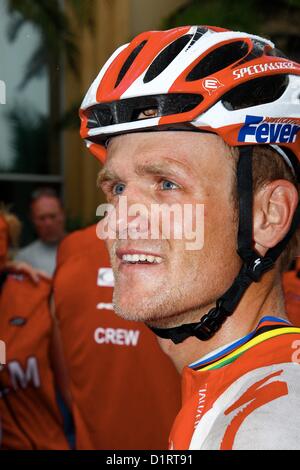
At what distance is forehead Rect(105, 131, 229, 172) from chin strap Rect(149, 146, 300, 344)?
83mm

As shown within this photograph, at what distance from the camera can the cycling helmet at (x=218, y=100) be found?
199cm

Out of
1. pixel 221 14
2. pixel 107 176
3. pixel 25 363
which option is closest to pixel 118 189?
pixel 107 176

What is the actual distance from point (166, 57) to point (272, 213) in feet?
1.91

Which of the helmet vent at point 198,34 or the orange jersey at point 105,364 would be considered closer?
the helmet vent at point 198,34

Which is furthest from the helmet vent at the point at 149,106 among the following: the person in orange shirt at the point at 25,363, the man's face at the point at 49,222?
the man's face at the point at 49,222

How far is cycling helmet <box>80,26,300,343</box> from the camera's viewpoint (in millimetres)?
1993

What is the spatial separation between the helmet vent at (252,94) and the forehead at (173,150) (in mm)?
133

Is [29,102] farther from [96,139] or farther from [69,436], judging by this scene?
[96,139]

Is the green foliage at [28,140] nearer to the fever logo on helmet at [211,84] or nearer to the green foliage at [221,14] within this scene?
the green foliage at [221,14]

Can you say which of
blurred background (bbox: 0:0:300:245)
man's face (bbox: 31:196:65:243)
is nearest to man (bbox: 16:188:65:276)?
man's face (bbox: 31:196:65:243)

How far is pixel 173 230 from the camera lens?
195cm

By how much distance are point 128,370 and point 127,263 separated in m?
1.87

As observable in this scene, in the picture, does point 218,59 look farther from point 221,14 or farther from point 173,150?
point 221,14

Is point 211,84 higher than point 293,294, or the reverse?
point 211,84
